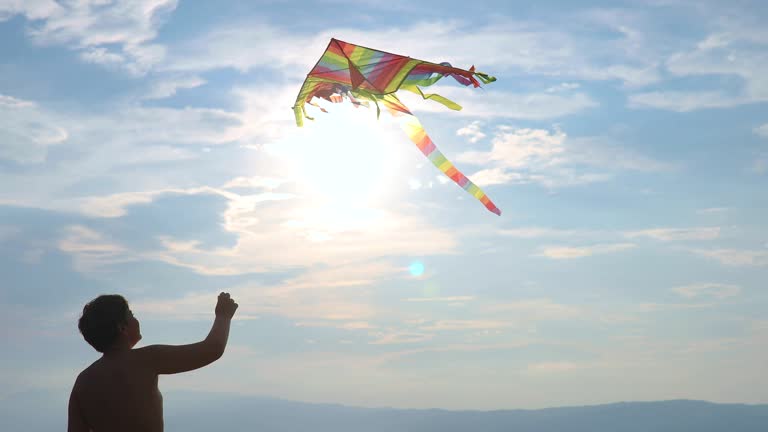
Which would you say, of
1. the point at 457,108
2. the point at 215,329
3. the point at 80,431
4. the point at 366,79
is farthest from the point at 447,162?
the point at 80,431

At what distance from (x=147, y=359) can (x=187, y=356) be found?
281mm

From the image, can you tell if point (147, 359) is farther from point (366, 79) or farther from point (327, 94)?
point (327, 94)

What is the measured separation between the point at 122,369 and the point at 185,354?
1.43ft

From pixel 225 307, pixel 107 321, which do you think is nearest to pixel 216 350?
pixel 225 307

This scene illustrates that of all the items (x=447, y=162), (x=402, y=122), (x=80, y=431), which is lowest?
(x=80, y=431)

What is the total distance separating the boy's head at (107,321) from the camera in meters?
5.05

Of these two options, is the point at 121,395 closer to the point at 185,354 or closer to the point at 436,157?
the point at 185,354

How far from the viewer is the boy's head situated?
16.6ft

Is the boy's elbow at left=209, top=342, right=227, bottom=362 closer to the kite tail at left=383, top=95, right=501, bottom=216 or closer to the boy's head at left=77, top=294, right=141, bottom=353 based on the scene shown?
the boy's head at left=77, top=294, right=141, bottom=353

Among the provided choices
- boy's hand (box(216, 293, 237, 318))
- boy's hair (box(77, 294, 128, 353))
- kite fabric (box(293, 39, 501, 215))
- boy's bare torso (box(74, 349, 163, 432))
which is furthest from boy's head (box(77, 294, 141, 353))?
kite fabric (box(293, 39, 501, 215))

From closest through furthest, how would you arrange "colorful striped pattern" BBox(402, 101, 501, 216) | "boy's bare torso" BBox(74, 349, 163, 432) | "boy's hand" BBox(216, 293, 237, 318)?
1. "boy's bare torso" BBox(74, 349, 163, 432)
2. "boy's hand" BBox(216, 293, 237, 318)
3. "colorful striped pattern" BBox(402, 101, 501, 216)

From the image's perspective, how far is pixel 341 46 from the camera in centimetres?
932

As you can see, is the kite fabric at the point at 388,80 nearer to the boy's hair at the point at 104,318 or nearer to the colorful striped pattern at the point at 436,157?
the colorful striped pattern at the point at 436,157

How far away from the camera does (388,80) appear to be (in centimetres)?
940
